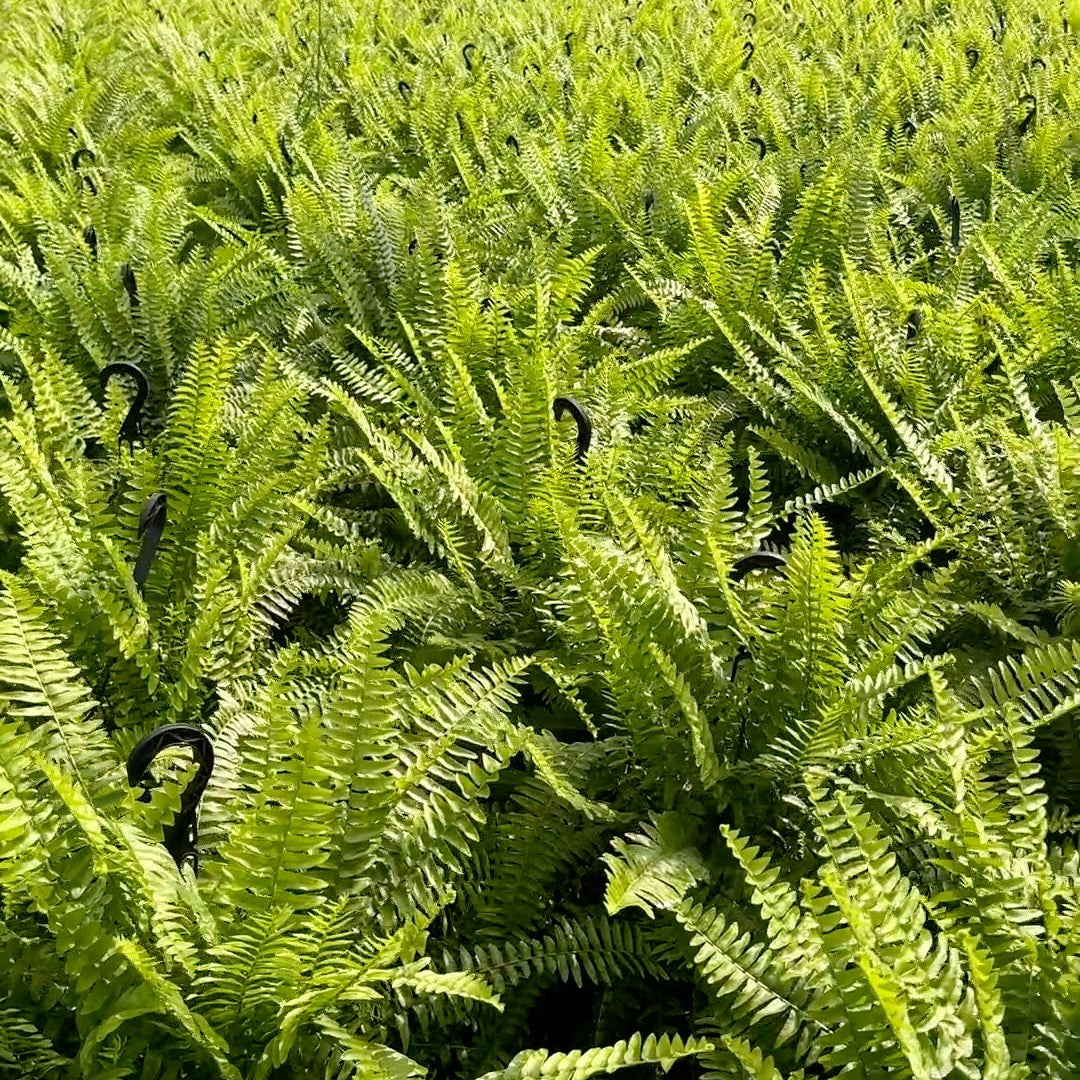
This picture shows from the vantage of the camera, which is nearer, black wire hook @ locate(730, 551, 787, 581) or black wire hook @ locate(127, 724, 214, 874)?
black wire hook @ locate(127, 724, 214, 874)

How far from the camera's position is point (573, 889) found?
1241mm

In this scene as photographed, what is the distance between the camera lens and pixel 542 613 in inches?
58.1

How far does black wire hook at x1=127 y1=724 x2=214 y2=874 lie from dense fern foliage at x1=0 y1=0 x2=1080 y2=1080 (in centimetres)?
3

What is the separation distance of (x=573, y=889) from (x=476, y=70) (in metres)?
3.43

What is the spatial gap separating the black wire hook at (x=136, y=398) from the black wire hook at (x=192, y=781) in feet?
2.20

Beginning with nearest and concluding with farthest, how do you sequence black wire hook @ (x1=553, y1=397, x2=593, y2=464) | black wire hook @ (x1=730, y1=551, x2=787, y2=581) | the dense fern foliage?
the dense fern foliage, black wire hook @ (x1=730, y1=551, x2=787, y2=581), black wire hook @ (x1=553, y1=397, x2=593, y2=464)

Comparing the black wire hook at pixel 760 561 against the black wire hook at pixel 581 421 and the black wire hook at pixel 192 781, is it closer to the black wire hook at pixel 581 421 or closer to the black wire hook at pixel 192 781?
the black wire hook at pixel 581 421

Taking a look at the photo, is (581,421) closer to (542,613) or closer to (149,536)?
(542,613)

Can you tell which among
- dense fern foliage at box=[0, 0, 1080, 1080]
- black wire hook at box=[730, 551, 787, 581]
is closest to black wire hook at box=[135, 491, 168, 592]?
dense fern foliage at box=[0, 0, 1080, 1080]

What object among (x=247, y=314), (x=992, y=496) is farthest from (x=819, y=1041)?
(x=247, y=314)

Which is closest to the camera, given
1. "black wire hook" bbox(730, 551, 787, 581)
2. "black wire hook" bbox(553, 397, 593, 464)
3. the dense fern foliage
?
the dense fern foliage

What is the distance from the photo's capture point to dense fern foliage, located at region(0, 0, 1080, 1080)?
93 cm

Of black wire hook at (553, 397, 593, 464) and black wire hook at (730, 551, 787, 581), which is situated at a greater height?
black wire hook at (553, 397, 593, 464)

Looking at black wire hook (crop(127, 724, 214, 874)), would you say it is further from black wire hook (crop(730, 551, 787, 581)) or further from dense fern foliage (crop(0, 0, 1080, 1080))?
black wire hook (crop(730, 551, 787, 581))
